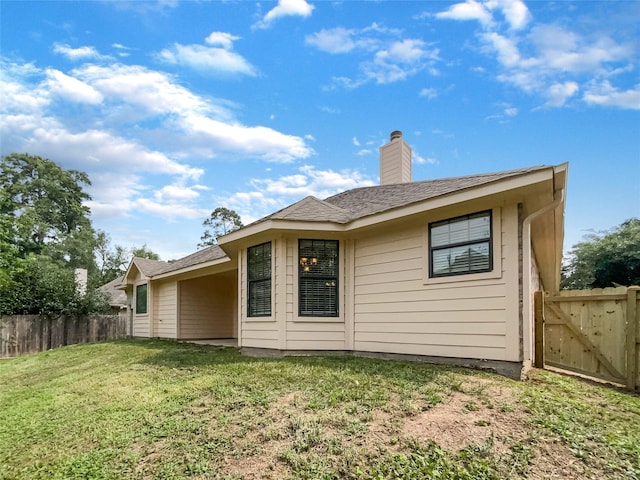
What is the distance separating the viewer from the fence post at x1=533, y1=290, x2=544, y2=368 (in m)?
6.83

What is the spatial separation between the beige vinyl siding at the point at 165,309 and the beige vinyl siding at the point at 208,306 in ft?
0.91

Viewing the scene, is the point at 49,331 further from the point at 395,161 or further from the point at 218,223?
the point at 218,223

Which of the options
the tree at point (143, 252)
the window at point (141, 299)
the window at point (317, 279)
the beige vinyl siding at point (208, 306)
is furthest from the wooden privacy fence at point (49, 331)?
the tree at point (143, 252)

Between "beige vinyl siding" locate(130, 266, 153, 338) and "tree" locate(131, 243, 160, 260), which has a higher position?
"tree" locate(131, 243, 160, 260)

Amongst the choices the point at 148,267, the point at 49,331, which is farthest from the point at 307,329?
the point at 49,331

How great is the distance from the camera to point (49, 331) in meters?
15.2

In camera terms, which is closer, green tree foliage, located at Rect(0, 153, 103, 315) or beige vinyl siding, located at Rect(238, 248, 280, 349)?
beige vinyl siding, located at Rect(238, 248, 280, 349)

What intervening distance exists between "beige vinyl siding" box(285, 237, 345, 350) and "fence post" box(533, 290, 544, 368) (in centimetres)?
337

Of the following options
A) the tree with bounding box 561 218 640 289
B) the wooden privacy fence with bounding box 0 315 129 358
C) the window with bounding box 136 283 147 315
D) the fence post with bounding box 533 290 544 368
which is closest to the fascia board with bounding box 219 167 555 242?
the fence post with bounding box 533 290 544 368

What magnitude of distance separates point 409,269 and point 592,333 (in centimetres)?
294

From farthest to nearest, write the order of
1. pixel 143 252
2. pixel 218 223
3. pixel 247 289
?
1. pixel 143 252
2. pixel 218 223
3. pixel 247 289

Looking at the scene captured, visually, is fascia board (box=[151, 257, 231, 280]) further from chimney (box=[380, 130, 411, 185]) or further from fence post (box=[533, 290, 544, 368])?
fence post (box=[533, 290, 544, 368])

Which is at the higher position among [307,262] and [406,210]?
[406,210]

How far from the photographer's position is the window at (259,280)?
8016 millimetres
